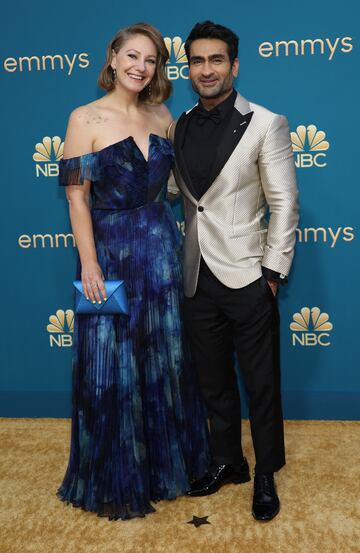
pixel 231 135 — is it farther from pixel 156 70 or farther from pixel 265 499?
pixel 265 499

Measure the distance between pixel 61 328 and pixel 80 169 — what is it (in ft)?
4.24

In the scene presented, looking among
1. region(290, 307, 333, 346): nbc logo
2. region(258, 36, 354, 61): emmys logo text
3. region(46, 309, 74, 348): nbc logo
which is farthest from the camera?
region(46, 309, 74, 348): nbc logo

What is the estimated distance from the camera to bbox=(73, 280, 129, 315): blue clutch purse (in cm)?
237

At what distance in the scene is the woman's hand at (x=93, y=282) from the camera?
2.38 meters

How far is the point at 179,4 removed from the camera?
9.71 feet

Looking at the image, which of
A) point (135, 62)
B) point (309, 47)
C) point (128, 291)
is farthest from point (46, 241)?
point (309, 47)

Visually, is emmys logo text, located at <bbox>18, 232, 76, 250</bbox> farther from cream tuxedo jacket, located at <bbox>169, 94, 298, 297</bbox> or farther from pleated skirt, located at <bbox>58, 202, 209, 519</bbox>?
cream tuxedo jacket, located at <bbox>169, 94, 298, 297</bbox>

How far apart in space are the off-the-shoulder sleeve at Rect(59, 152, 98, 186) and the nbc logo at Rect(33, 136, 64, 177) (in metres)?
0.85

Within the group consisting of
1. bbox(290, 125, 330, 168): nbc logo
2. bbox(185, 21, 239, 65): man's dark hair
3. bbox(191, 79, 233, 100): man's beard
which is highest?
bbox(185, 21, 239, 65): man's dark hair

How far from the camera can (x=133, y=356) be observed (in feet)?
8.06

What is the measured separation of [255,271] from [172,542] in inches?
41.4

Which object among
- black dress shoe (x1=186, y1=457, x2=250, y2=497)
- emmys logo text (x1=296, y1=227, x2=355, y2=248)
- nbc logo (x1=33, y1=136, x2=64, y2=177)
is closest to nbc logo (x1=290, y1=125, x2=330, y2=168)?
emmys logo text (x1=296, y1=227, x2=355, y2=248)

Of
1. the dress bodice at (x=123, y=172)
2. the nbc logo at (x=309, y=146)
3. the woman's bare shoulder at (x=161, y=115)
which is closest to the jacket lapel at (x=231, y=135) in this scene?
the dress bodice at (x=123, y=172)

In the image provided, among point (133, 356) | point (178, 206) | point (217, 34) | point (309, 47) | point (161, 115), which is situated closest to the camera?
point (217, 34)
